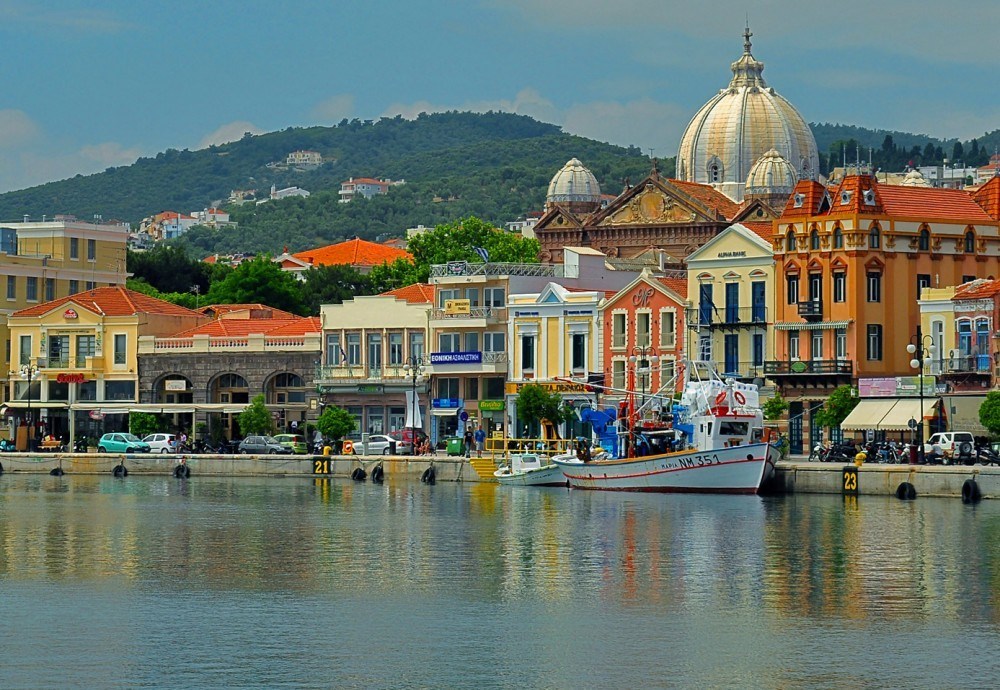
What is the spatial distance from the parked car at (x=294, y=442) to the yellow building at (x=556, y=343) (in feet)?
32.9

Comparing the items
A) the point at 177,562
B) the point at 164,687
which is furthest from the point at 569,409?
the point at 164,687

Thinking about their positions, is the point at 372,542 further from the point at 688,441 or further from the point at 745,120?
the point at 745,120

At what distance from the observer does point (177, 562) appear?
52.5 metres

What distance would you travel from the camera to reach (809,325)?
304 ft

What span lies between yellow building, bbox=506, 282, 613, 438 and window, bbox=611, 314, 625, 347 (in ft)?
2.27

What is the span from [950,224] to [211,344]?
38.6 m

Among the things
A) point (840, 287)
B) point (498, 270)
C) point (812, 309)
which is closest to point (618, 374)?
point (498, 270)

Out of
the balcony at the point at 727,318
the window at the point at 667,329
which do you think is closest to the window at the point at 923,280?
the balcony at the point at 727,318

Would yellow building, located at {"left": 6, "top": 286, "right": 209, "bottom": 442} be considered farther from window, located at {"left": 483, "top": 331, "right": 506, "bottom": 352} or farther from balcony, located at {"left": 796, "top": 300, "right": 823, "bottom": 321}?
balcony, located at {"left": 796, "top": 300, "right": 823, "bottom": 321}

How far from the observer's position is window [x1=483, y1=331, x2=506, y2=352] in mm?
104188

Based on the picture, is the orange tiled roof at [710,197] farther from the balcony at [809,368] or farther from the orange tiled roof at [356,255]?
the orange tiled roof at [356,255]

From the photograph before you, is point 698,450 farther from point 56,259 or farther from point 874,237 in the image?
point 56,259

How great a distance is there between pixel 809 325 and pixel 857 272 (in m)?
3.37

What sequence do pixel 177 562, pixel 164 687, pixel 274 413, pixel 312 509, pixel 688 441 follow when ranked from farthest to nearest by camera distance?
pixel 274 413, pixel 688 441, pixel 312 509, pixel 177 562, pixel 164 687
